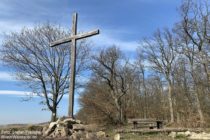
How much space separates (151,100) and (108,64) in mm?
12454

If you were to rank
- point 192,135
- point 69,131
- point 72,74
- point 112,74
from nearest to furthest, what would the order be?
point 69,131 < point 192,135 < point 72,74 < point 112,74

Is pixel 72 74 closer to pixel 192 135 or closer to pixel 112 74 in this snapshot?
pixel 192 135

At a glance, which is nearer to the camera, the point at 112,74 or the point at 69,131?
the point at 69,131

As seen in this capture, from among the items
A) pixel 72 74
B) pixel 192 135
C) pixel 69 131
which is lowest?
pixel 192 135

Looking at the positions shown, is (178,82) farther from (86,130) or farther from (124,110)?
(86,130)

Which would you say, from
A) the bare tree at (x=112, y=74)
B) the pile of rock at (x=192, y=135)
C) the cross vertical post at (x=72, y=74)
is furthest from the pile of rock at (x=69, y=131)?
the bare tree at (x=112, y=74)

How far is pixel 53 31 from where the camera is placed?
25094 mm

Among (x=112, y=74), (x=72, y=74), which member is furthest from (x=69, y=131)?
(x=112, y=74)

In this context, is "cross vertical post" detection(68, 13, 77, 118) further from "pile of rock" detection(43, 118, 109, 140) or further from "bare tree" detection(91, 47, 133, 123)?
"bare tree" detection(91, 47, 133, 123)

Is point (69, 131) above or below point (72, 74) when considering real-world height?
below

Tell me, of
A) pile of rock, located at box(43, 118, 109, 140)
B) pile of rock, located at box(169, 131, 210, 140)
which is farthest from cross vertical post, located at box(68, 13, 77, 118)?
pile of rock, located at box(169, 131, 210, 140)

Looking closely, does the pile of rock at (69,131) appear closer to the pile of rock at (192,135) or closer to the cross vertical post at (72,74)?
the cross vertical post at (72,74)

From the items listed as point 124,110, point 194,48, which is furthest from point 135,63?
point 194,48

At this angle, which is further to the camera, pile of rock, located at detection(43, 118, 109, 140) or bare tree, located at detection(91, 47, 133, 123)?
bare tree, located at detection(91, 47, 133, 123)
